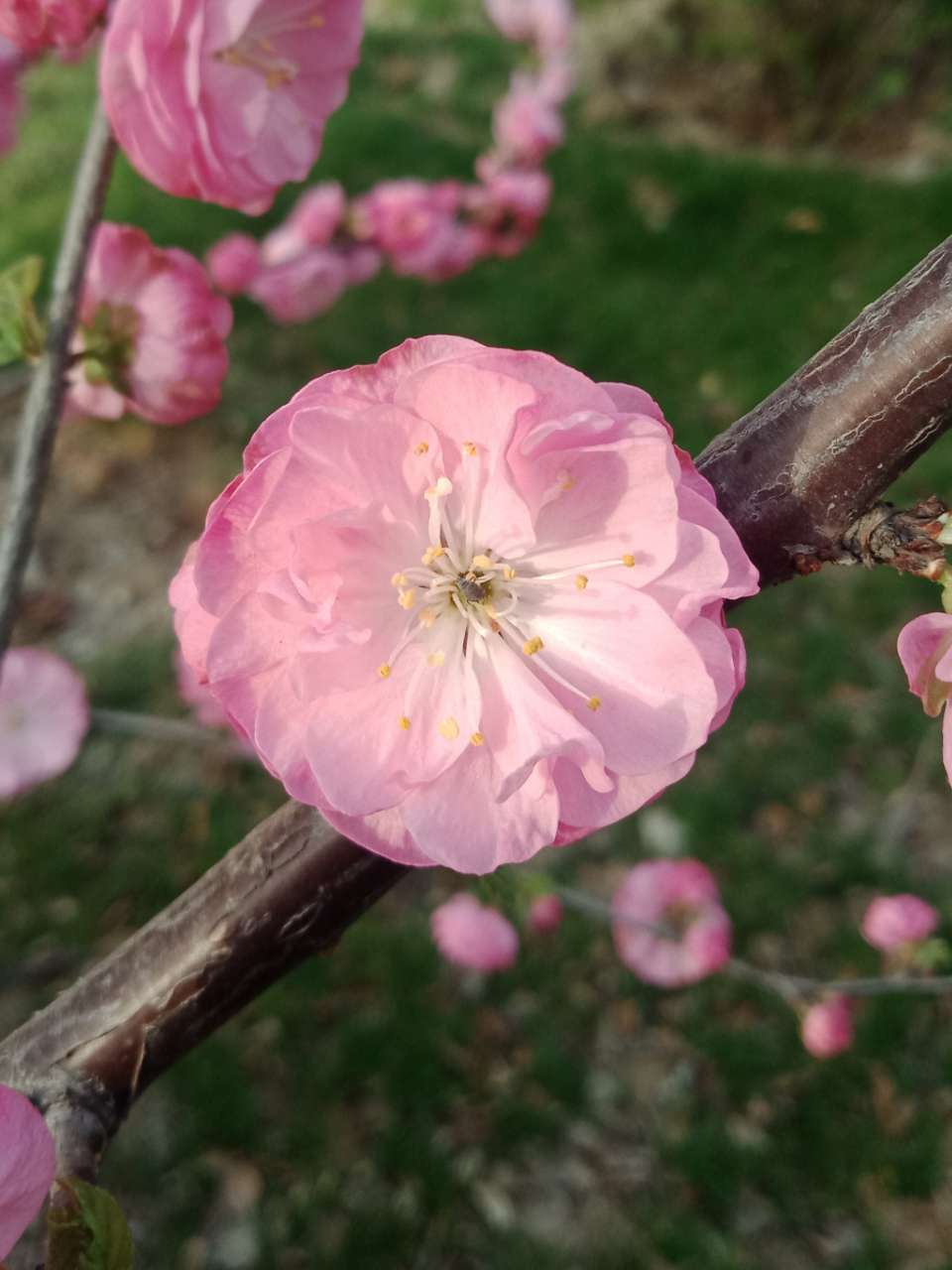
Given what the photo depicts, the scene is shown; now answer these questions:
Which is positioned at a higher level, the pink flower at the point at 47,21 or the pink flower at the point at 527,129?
the pink flower at the point at 47,21

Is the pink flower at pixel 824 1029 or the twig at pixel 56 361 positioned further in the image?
the pink flower at pixel 824 1029

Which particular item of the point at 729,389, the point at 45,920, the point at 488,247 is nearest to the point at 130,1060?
the point at 45,920

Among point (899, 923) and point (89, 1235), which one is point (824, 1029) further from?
point (89, 1235)

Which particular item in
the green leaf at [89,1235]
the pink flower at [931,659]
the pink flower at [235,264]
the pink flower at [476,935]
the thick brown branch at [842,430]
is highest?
the thick brown branch at [842,430]

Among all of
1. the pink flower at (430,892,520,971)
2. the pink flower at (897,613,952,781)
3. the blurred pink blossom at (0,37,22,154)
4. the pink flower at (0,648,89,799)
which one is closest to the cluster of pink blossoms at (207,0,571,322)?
the blurred pink blossom at (0,37,22,154)

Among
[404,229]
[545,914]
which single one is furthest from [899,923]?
[404,229]

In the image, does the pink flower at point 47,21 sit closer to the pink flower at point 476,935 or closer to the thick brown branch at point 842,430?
the thick brown branch at point 842,430

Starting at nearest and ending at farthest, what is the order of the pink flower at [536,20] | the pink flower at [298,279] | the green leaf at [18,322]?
the green leaf at [18,322] → the pink flower at [298,279] → the pink flower at [536,20]

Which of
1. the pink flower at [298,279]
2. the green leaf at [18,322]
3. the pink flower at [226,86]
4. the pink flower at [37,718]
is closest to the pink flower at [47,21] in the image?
the pink flower at [226,86]
